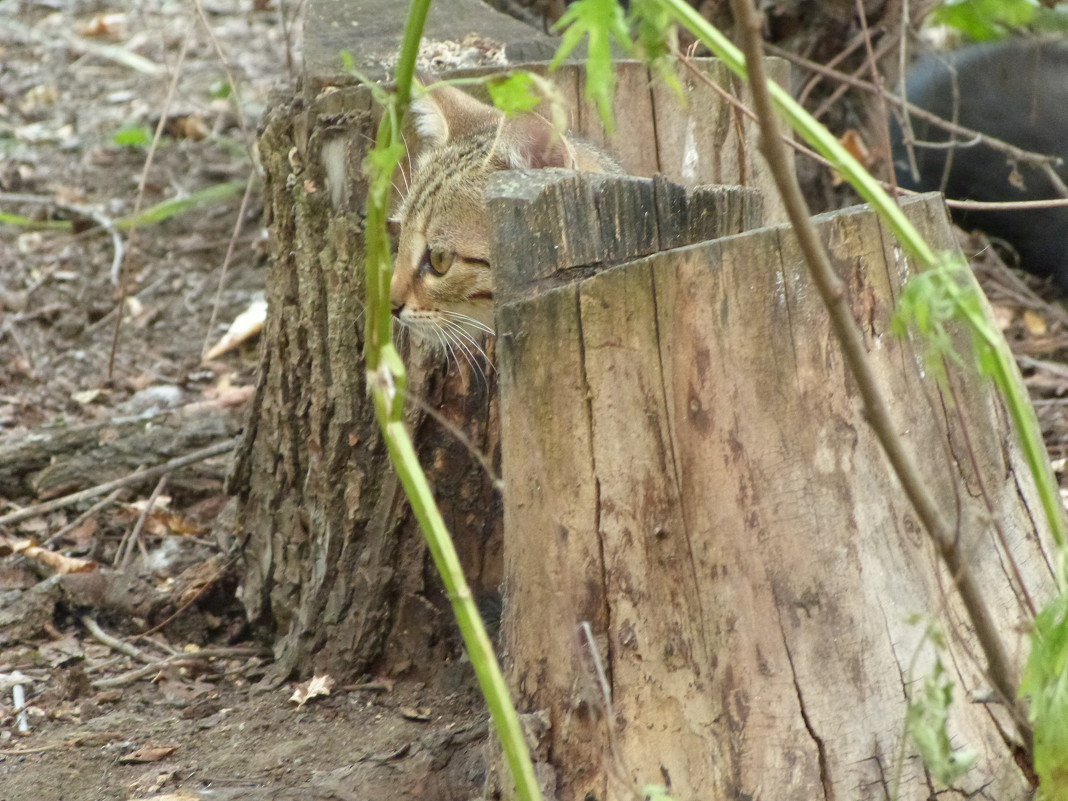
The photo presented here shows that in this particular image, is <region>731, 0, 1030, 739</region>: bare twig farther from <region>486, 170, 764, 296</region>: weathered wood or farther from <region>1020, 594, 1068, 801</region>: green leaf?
<region>486, 170, 764, 296</region>: weathered wood

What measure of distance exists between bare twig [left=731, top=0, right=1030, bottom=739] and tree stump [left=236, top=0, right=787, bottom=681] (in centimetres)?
136

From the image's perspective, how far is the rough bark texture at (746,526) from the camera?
71.8 inches

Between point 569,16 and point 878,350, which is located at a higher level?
point 569,16

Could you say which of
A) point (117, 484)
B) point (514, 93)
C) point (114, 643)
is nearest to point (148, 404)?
point (117, 484)

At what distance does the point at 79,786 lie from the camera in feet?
8.05

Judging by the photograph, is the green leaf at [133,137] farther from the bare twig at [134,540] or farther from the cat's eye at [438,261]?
the cat's eye at [438,261]

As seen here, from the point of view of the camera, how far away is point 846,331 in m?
1.45

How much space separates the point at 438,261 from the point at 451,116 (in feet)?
1.41

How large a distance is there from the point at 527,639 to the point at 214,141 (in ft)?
15.1

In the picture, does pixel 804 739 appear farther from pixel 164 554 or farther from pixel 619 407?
pixel 164 554

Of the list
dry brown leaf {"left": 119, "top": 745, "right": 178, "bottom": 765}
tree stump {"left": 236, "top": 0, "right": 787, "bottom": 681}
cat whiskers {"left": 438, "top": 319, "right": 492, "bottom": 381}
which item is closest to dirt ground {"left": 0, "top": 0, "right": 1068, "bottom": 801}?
dry brown leaf {"left": 119, "top": 745, "right": 178, "bottom": 765}

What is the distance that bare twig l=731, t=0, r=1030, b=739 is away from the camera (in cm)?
134

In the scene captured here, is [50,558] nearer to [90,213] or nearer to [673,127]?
[673,127]

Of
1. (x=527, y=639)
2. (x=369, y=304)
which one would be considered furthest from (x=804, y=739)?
(x=369, y=304)
